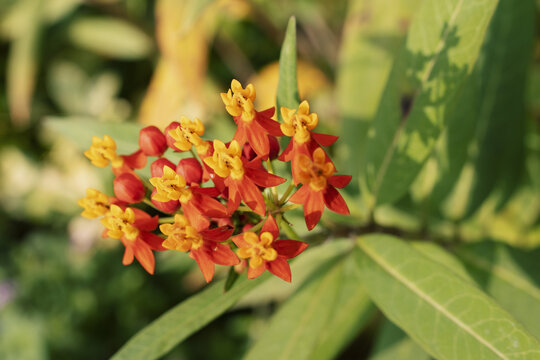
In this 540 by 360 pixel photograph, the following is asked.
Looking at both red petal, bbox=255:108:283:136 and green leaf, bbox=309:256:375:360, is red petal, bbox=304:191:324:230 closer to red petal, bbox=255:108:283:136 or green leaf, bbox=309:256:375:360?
red petal, bbox=255:108:283:136

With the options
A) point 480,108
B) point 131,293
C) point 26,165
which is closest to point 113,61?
point 26,165

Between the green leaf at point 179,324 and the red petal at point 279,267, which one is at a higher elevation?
the red petal at point 279,267

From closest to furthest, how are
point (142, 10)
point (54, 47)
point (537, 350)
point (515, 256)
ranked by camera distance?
point (537, 350), point (515, 256), point (142, 10), point (54, 47)

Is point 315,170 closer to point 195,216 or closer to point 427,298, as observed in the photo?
point 195,216

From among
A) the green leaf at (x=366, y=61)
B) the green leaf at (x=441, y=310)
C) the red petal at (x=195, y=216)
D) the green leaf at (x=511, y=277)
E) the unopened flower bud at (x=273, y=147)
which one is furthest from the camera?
the green leaf at (x=366, y=61)

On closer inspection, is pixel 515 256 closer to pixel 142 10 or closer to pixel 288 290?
pixel 288 290

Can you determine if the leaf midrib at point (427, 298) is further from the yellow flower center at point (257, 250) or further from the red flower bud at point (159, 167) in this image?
the red flower bud at point (159, 167)

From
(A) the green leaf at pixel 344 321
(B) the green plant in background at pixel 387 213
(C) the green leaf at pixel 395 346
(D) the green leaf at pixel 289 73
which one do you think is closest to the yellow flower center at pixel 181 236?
(B) the green plant in background at pixel 387 213
